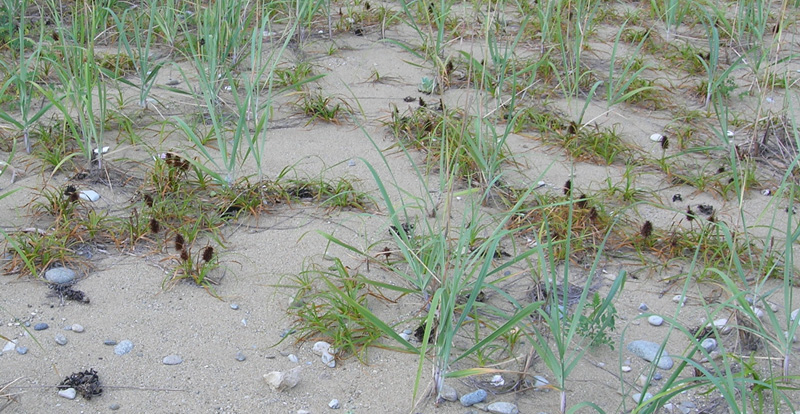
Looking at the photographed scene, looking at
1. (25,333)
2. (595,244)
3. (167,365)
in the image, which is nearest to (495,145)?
(595,244)

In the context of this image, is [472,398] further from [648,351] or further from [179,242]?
[179,242]

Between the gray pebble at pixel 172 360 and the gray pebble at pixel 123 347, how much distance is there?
116 mm

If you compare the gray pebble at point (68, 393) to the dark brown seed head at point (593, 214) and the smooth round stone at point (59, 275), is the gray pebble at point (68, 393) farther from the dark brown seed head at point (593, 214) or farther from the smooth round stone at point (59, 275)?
the dark brown seed head at point (593, 214)

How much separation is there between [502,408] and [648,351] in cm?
55

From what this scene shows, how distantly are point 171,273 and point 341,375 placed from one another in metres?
0.73

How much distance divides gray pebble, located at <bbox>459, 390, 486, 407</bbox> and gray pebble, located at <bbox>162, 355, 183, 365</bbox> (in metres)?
0.82

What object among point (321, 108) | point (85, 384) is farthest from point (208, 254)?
point (321, 108)

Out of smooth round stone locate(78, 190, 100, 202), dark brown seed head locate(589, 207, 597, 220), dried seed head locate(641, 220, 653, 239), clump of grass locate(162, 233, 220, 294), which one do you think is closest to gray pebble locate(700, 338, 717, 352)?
dried seed head locate(641, 220, 653, 239)

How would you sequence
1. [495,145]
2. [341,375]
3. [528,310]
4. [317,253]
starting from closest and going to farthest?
[528,310], [341,375], [317,253], [495,145]

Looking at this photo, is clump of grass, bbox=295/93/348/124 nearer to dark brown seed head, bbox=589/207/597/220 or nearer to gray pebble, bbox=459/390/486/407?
dark brown seed head, bbox=589/207/597/220

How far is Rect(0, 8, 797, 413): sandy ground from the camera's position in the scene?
2270 millimetres

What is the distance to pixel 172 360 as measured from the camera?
7.81 feet

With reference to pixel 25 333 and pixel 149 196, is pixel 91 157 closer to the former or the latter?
pixel 149 196

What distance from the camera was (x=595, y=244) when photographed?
2.98 meters
